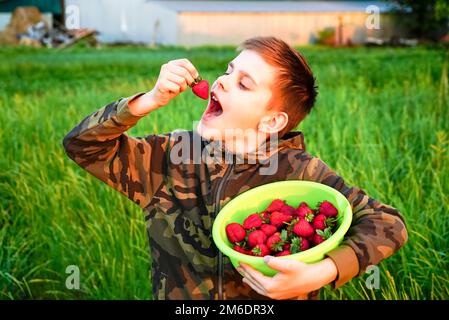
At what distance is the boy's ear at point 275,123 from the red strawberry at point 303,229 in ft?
0.86

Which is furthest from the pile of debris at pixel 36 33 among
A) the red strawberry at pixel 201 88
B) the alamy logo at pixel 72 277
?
the red strawberry at pixel 201 88

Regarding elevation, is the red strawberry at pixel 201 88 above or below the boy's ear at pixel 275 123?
above

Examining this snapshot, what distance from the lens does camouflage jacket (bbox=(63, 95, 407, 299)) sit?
1340 mm

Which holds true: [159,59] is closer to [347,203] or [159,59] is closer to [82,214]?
[82,214]

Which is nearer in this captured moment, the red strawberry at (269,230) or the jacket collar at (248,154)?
the red strawberry at (269,230)

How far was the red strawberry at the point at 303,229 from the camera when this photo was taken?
46.4 inches

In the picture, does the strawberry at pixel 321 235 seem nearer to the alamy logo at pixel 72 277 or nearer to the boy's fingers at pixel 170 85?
the boy's fingers at pixel 170 85

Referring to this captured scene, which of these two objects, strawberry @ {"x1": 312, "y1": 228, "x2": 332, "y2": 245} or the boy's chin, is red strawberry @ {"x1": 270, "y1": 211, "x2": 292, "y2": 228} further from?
the boy's chin

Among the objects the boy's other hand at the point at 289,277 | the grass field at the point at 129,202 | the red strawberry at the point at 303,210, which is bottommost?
the grass field at the point at 129,202

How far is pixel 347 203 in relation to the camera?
1200mm

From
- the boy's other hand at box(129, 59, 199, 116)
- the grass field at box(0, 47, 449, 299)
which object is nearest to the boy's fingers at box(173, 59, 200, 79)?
the boy's other hand at box(129, 59, 199, 116)

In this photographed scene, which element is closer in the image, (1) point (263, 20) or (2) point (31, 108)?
(2) point (31, 108)
